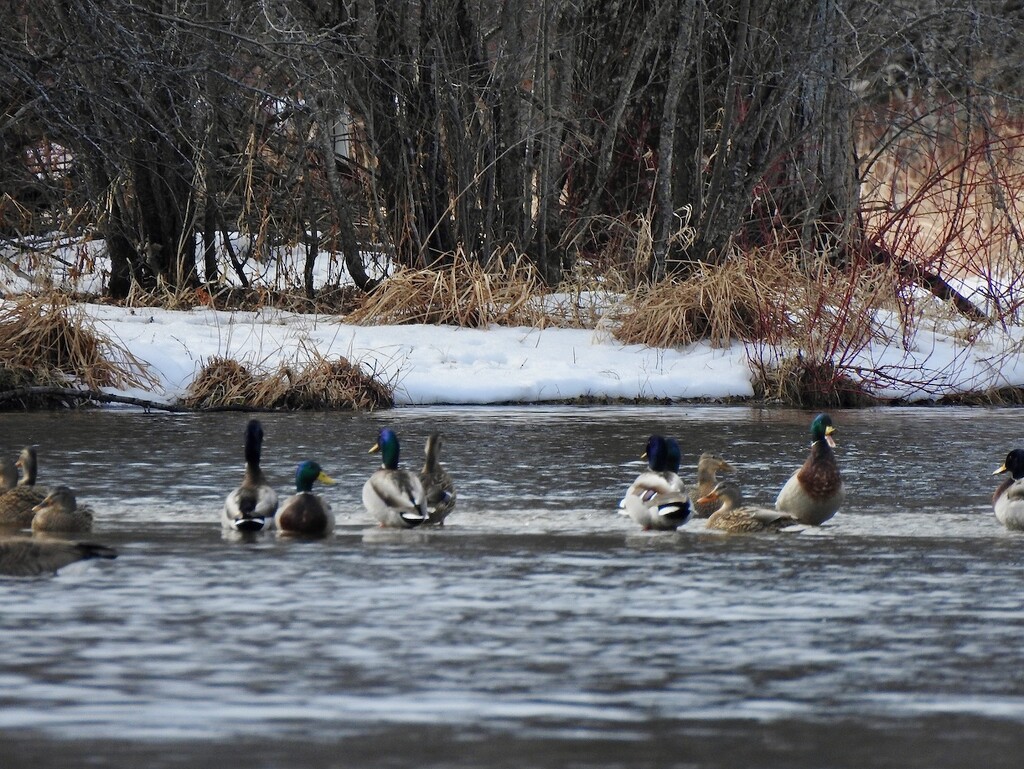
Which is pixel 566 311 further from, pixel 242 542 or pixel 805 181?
pixel 242 542

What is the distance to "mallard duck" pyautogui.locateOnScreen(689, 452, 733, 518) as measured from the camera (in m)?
10.6

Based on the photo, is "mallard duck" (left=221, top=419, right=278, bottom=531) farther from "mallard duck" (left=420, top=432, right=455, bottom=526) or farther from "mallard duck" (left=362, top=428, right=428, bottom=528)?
"mallard duck" (left=420, top=432, right=455, bottom=526)

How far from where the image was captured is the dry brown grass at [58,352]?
16.2 metres

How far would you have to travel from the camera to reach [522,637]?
6.74 meters

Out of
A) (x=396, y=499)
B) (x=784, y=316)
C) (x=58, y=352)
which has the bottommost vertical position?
(x=396, y=499)

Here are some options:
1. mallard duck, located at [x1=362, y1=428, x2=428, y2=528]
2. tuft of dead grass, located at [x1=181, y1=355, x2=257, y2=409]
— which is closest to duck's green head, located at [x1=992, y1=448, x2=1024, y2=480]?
mallard duck, located at [x1=362, y1=428, x2=428, y2=528]

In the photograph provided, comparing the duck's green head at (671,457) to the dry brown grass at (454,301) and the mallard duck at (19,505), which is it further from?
the dry brown grass at (454,301)

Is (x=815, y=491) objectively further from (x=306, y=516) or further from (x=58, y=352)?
(x=58, y=352)

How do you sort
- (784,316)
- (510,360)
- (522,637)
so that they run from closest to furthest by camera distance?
(522,637) < (784,316) < (510,360)

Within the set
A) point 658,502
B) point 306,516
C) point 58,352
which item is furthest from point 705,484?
point 58,352

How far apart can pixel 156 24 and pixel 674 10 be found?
610cm

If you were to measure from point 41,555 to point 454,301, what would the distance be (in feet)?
36.1

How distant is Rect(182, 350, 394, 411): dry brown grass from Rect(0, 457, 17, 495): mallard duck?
5253 millimetres

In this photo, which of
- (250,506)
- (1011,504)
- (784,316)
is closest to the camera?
(250,506)
